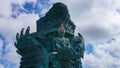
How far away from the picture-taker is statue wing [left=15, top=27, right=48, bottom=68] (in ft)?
151

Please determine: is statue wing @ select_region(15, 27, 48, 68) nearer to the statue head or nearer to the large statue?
the large statue

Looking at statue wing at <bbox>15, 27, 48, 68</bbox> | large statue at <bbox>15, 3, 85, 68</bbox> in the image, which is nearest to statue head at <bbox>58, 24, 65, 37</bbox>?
large statue at <bbox>15, 3, 85, 68</bbox>

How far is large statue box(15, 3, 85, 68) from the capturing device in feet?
145

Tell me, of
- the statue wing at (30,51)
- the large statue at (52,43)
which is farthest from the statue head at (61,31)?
the statue wing at (30,51)

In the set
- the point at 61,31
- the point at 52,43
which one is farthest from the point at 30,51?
the point at 61,31

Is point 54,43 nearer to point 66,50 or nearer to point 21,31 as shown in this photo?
point 66,50

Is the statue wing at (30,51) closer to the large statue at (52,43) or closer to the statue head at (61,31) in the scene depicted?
the large statue at (52,43)

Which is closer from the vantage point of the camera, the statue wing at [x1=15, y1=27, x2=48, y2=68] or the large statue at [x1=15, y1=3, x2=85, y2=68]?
the large statue at [x1=15, y1=3, x2=85, y2=68]

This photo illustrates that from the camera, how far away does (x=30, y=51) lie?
4744 centimetres

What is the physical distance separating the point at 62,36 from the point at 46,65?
183 inches

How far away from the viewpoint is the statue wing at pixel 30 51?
4597cm

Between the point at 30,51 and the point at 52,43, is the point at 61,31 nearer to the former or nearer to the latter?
the point at 52,43

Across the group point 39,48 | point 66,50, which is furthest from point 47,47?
point 66,50

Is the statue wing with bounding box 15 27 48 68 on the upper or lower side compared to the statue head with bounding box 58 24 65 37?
lower
